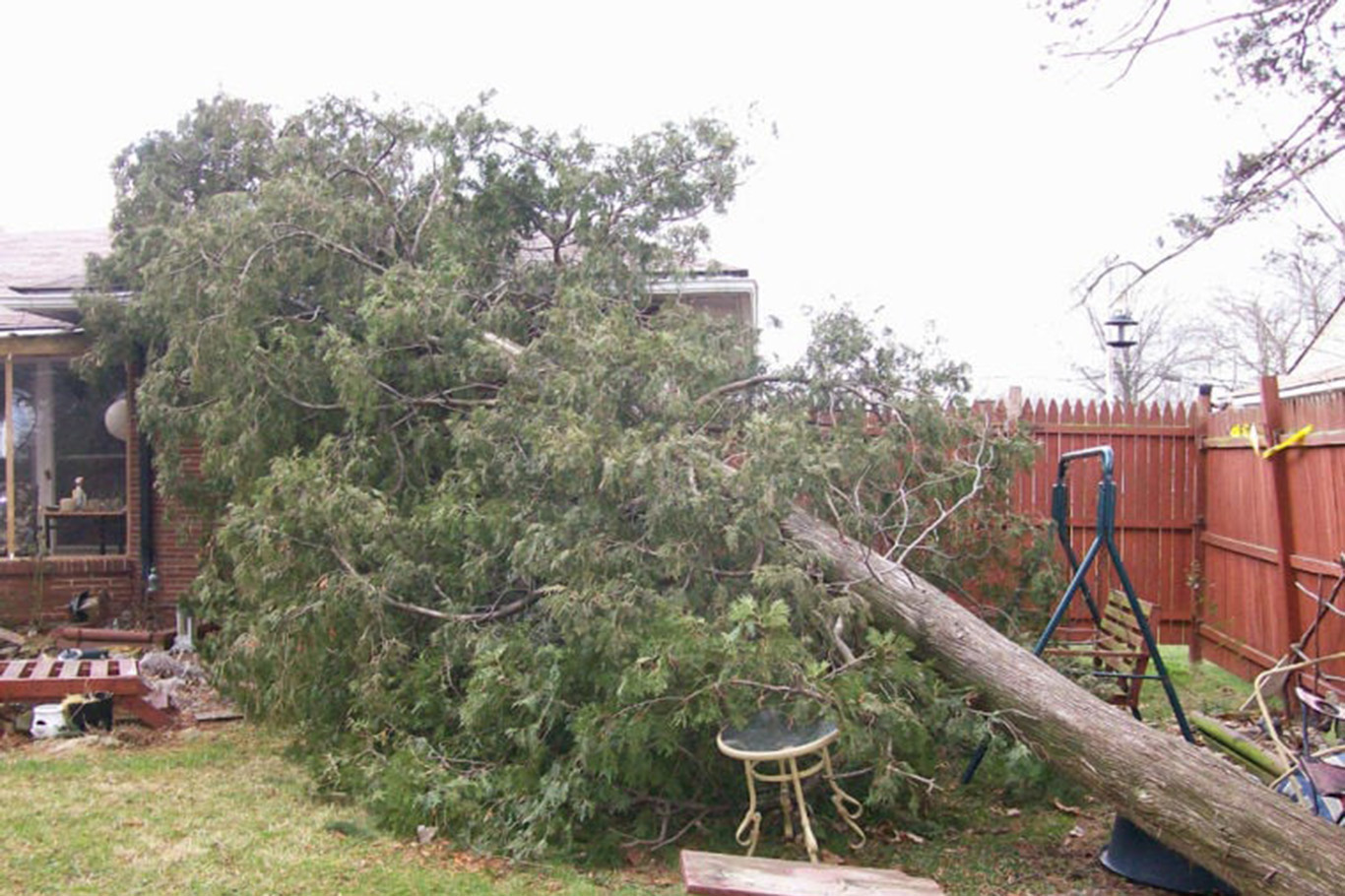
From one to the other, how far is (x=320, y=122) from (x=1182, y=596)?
7.71 metres

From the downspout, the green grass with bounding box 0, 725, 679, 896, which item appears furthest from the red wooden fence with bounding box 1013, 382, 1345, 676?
the downspout

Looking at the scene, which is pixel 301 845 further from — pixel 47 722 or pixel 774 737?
pixel 47 722

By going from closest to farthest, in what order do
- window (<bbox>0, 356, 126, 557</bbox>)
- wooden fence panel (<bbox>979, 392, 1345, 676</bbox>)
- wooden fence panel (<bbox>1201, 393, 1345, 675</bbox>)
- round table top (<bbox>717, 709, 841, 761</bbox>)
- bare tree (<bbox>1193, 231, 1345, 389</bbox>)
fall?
round table top (<bbox>717, 709, 841, 761</bbox>), wooden fence panel (<bbox>1201, 393, 1345, 675</bbox>), wooden fence panel (<bbox>979, 392, 1345, 676</bbox>), window (<bbox>0, 356, 126, 557</bbox>), bare tree (<bbox>1193, 231, 1345, 389</bbox>)

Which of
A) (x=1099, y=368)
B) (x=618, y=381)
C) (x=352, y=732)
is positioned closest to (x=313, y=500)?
(x=352, y=732)

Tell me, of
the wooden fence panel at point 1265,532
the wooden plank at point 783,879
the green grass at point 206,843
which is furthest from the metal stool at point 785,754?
the wooden fence panel at point 1265,532

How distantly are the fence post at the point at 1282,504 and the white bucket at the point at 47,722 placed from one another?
790 cm

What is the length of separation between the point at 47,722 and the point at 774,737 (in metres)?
5.00

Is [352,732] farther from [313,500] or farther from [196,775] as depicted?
[313,500]

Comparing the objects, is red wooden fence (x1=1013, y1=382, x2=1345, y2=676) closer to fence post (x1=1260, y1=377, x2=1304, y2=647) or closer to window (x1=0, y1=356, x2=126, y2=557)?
fence post (x1=1260, y1=377, x2=1304, y2=647)

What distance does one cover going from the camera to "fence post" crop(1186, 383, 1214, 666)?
9.53 m

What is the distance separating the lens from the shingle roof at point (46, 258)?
11.3 meters

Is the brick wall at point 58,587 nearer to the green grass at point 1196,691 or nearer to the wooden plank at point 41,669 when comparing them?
the wooden plank at point 41,669

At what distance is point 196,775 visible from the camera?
677 centimetres

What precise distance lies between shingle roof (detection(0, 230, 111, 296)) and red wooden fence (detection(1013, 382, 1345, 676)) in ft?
29.3
